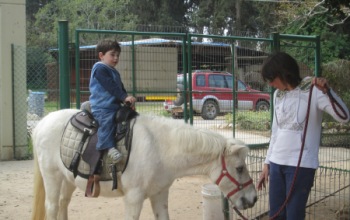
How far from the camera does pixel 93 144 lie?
405 centimetres

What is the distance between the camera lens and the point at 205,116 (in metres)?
8.40

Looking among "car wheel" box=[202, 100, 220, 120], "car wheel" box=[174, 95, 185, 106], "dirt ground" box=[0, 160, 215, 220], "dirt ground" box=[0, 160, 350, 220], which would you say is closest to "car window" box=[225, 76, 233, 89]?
"car wheel" box=[202, 100, 220, 120]

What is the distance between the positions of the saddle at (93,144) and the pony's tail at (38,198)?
672 millimetres

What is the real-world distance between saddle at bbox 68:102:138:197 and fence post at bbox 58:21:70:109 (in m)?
1.83

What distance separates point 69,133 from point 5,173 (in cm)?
467

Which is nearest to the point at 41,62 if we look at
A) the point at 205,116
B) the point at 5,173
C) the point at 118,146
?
the point at 5,173

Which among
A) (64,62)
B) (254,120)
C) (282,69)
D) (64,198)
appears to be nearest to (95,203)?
(64,198)

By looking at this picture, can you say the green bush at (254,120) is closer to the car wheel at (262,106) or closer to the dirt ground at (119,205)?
the car wheel at (262,106)

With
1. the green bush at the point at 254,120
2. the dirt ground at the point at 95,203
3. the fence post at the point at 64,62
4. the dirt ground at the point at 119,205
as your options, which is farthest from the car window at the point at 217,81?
the fence post at the point at 64,62

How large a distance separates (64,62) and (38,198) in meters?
2.02

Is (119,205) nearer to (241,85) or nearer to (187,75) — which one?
(187,75)

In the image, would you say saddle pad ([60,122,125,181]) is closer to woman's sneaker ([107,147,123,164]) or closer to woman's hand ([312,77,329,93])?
woman's sneaker ([107,147,123,164])

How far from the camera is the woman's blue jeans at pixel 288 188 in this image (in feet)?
10.3

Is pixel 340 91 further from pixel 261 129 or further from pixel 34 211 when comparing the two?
pixel 34 211
